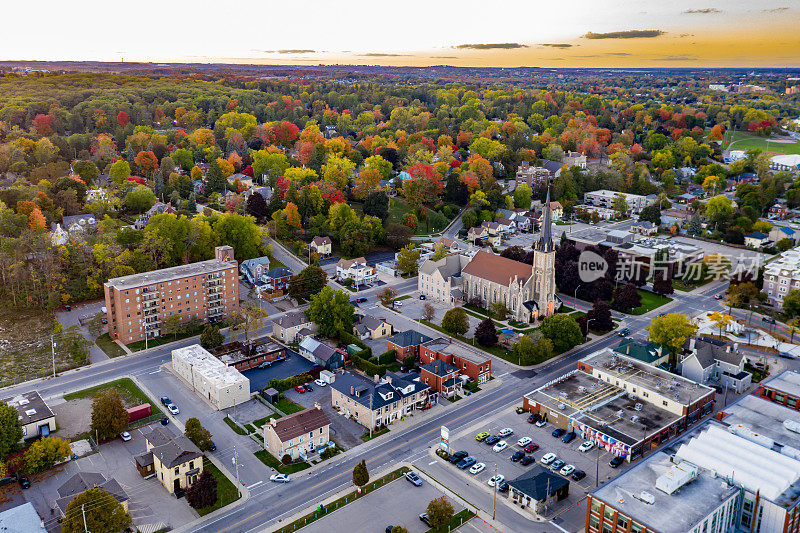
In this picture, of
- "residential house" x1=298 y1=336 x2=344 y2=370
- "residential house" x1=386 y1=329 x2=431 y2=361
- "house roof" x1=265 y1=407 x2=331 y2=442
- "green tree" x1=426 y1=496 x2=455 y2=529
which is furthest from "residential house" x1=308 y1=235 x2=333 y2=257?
"green tree" x1=426 y1=496 x2=455 y2=529

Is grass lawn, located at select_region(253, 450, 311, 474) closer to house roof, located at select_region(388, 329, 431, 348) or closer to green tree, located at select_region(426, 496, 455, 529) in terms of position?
green tree, located at select_region(426, 496, 455, 529)

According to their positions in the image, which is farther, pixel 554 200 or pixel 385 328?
pixel 554 200

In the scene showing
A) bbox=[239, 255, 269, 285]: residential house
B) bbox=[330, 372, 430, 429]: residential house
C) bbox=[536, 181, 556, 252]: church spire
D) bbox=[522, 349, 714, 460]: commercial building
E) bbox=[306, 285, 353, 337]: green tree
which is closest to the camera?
bbox=[522, 349, 714, 460]: commercial building

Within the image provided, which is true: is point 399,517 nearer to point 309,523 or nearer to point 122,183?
point 309,523

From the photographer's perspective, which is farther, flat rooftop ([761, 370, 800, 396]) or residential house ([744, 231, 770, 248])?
residential house ([744, 231, 770, 248])

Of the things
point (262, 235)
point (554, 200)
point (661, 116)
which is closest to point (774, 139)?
point (661, 116)

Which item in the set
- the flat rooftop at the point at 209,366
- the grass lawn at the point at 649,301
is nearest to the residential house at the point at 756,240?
the grass lawn at the point at 649,301

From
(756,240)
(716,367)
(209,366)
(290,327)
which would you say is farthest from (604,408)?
(756,240)
